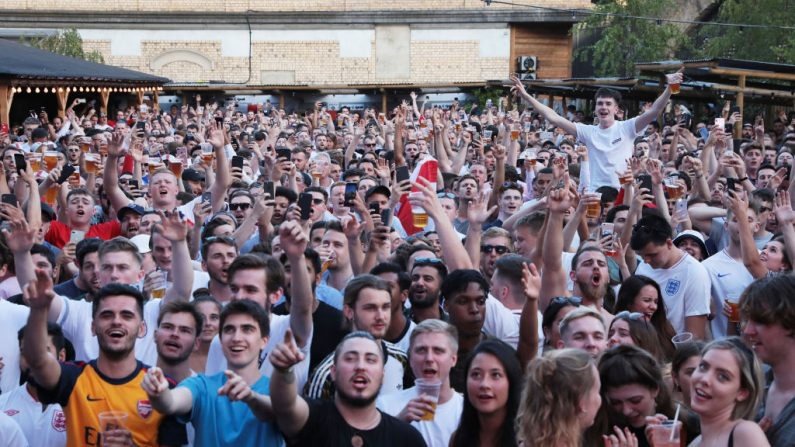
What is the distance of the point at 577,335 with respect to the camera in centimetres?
565

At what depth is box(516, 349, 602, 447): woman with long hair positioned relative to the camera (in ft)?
14.8

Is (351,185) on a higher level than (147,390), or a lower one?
higher

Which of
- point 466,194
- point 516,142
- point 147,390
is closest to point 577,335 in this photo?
point 147,390

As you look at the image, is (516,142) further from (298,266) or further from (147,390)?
(147,390)

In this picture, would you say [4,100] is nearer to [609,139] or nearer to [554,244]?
[609,139]

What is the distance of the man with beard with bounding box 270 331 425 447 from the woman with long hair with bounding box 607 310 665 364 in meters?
1.39

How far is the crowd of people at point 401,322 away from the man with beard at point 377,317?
0.04 feet

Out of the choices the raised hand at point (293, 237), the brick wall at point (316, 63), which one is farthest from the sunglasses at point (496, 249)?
the brick wall at point (316, 63)

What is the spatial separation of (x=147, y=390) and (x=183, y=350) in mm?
998

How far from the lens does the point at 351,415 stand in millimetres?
5168

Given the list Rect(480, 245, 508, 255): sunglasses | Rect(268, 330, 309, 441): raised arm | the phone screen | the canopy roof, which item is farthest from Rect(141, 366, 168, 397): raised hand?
the canopy roof

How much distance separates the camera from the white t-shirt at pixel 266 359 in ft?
19.5

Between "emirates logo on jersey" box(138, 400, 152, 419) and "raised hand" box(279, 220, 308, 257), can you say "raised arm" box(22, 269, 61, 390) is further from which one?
"raised hand" box(279, 220, 308, 257)

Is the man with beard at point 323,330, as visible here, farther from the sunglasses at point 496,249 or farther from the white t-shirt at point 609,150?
the white t-shirt at point 609,150
